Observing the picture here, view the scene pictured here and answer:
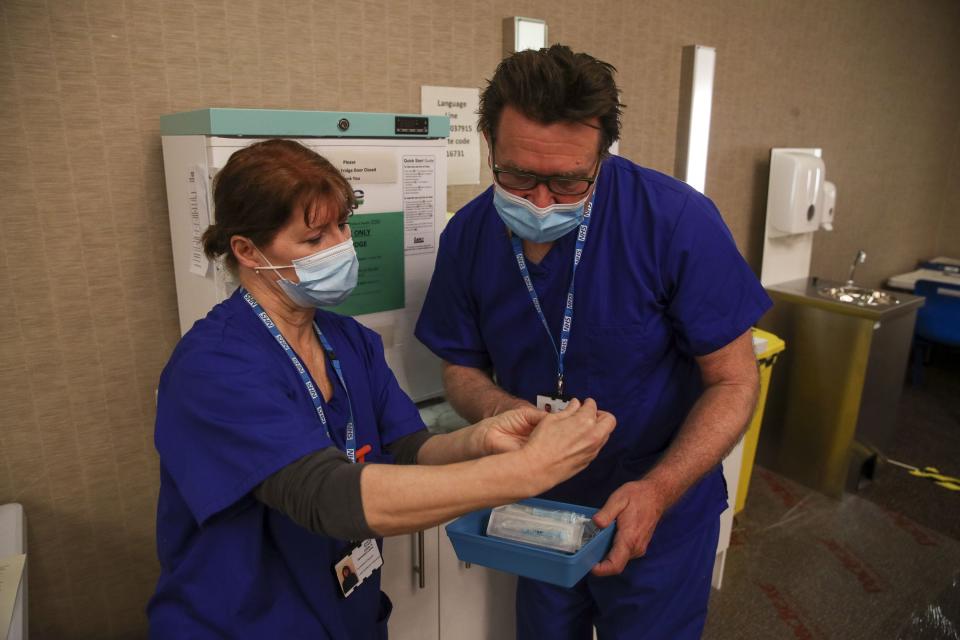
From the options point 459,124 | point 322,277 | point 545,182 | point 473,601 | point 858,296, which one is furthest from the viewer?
point 858,296

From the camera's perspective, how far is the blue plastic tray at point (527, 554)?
1.09 metres

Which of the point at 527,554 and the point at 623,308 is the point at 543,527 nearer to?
the point at 527,554

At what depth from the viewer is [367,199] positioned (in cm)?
145

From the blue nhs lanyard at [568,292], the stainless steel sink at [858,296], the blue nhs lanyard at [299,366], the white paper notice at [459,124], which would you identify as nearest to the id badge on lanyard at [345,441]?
the blue nhs lanyard at [299,366]

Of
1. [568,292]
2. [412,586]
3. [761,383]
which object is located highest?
[568,292]

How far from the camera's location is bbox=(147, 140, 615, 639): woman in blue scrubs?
0.92 m

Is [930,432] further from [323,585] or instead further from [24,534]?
[24,534]

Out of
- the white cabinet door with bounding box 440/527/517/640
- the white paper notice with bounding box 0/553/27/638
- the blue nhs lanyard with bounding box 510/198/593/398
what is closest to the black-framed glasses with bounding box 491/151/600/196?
the blue nhs lanyard with bounding box 510/198/593/398

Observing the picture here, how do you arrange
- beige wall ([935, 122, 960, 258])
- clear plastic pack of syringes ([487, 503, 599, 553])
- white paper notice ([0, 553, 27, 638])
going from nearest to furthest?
white paper notice ([0, 553, 27, 638]) < clear plastic pack of syringes ([487, 503, 599, 553]) < beige wall ([935, 122, 960, 258])

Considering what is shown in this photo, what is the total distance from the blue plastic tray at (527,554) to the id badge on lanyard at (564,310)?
24 centimetres

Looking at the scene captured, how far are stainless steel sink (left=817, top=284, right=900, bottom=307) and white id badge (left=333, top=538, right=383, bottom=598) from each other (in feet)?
8.28

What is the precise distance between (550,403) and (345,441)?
1.46ft

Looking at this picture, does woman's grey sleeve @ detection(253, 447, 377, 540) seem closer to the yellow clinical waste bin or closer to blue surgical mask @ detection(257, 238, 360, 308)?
blue surgical mask @ detection(257, 238, 360, 308)

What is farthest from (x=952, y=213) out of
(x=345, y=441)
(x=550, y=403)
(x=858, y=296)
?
(x=345, y=441)
